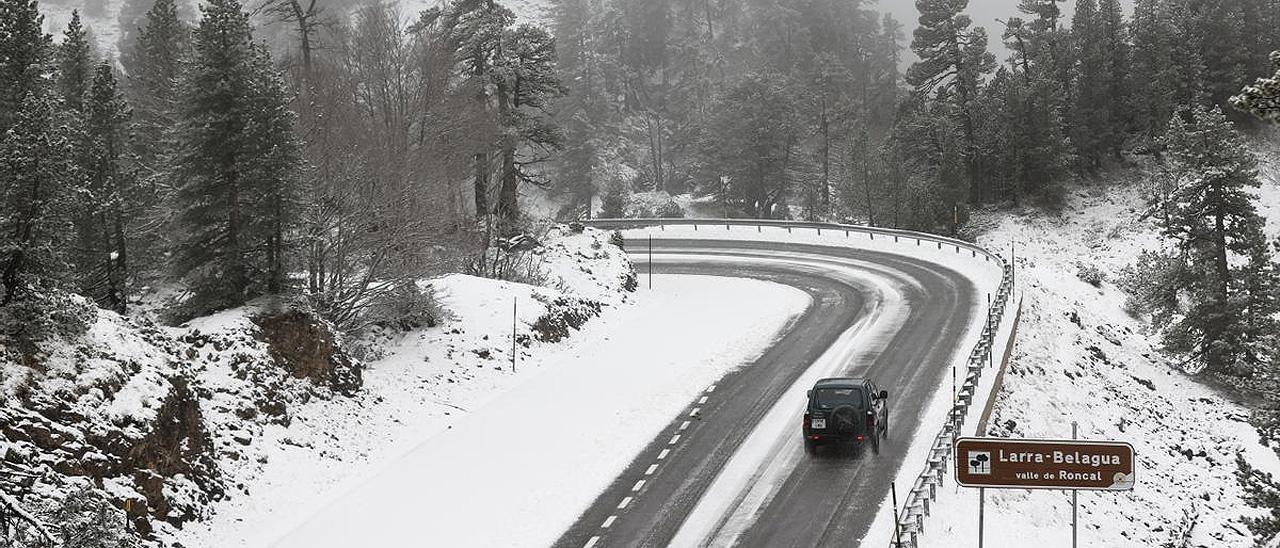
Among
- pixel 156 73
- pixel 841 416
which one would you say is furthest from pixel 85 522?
pixel 156 73

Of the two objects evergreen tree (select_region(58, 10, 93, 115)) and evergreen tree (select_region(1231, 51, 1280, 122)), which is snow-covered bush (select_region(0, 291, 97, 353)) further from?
evergreen tree (select_region(58, 10, 93, 115))

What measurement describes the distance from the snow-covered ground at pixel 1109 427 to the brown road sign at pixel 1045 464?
3.96 m

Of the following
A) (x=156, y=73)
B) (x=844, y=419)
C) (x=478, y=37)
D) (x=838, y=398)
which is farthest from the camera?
(x=156, y=73)

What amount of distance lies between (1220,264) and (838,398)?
2329cm

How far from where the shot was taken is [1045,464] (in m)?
15.0

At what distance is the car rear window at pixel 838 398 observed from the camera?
23141 millimetres

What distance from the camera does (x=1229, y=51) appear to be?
229 feet

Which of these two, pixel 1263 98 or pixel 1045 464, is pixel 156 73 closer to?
pixel 1045 464

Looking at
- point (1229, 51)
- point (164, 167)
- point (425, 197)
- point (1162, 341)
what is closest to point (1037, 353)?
point (1162, 341)

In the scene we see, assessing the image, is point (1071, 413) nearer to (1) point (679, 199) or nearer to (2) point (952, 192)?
(2) point (952, 192)

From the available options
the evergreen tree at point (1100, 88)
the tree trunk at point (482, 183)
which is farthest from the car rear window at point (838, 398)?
the evergreen tree at point (1100, 88)

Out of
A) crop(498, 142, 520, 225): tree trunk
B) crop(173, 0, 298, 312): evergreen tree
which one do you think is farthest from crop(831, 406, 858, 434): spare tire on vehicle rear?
crop(498, 142, 520, 225): tree trunk

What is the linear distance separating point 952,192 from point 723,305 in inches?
1028

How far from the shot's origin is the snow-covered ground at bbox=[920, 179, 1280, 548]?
21.8 meters
